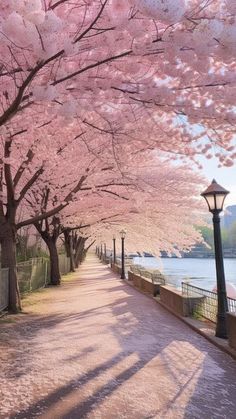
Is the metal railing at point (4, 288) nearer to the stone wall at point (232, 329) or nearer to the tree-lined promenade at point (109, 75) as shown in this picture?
the tree-lined promenade at point (109, 75)

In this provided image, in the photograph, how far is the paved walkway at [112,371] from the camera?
5.59m

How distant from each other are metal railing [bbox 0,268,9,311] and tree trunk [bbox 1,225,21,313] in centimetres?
15

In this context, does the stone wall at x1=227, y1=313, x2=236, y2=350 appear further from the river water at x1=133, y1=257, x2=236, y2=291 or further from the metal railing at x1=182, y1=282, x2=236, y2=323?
the river water at x1=133, y1=257, x2=236, y2=291

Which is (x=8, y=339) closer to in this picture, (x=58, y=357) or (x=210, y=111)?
(x=58, y=357)

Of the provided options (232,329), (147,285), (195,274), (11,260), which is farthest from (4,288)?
(195,274)

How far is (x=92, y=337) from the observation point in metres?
10.1

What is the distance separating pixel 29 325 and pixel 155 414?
7.21 m

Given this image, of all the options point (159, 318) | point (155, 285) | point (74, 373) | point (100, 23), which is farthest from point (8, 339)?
point (155, 285)

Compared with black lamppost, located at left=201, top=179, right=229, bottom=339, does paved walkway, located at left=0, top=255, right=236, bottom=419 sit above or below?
below

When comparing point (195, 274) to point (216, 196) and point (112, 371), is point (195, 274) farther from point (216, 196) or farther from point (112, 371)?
point (112, 371)

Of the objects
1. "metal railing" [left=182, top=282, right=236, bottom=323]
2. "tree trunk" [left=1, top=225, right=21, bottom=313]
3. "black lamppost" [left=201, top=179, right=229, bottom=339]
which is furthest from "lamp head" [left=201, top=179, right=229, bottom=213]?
"tree trunk" [left=1, top=225, right=21, bottom=313]

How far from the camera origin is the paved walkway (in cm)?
559

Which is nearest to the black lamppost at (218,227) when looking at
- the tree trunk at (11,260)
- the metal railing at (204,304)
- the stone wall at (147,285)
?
the metal railing at (204,304)

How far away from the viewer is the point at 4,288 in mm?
13883
